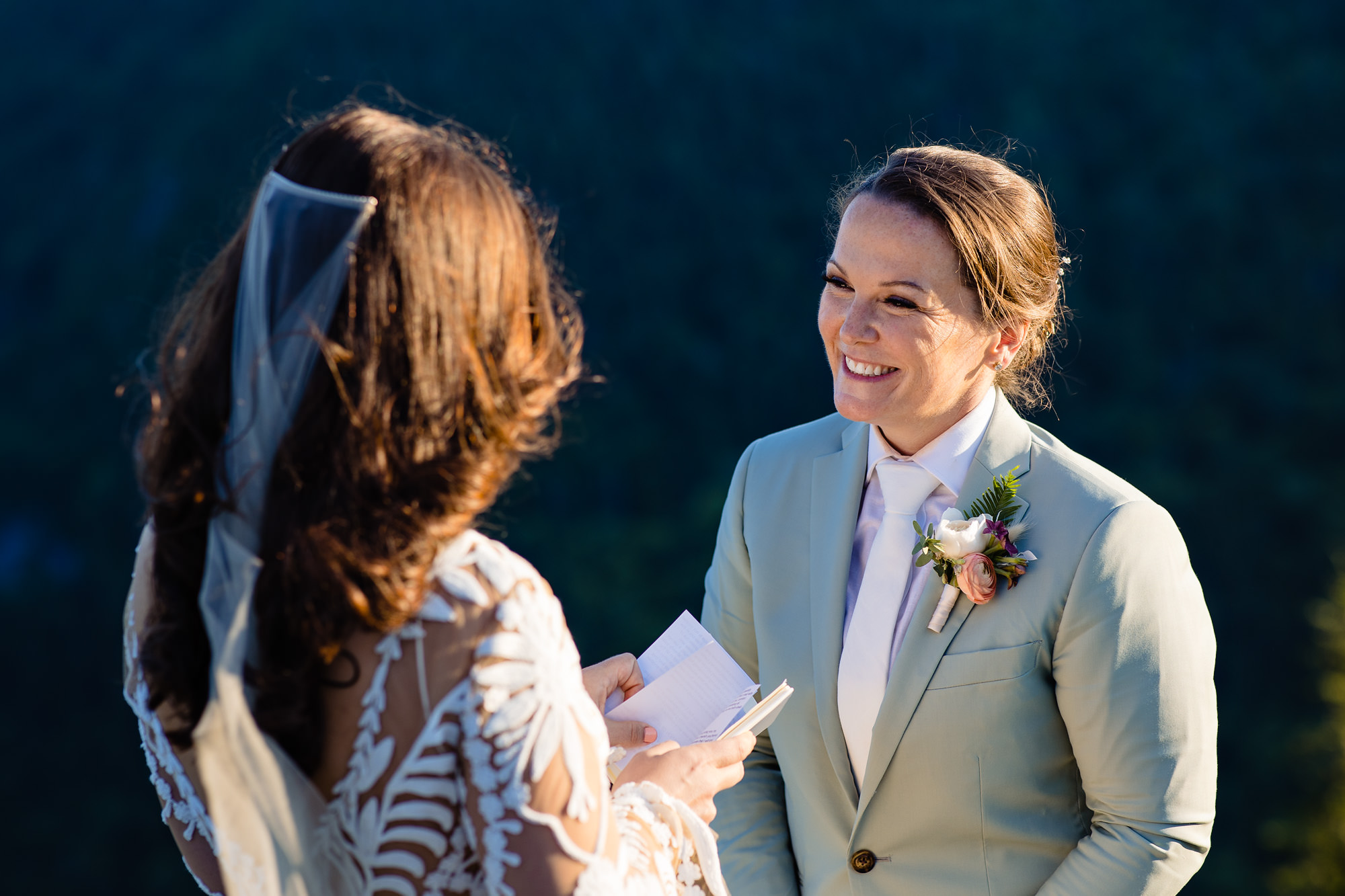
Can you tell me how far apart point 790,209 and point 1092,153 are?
6.71ft

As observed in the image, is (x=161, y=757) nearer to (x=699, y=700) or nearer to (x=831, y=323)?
(x=699, y=700)

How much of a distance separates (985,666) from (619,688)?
708 millimetres

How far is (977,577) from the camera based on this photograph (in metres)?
2.17

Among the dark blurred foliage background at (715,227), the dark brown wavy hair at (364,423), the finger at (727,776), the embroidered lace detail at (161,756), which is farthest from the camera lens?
the dark blurred foliage background at (715,227)

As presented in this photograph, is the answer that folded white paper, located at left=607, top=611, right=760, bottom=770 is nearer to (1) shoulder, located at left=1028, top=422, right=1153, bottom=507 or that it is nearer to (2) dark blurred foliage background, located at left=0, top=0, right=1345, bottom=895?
(1) shoulder, located at left=1028, top=422, right=1153, bottom=507

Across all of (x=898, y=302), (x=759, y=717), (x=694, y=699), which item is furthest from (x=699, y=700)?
(x=898, y=302)

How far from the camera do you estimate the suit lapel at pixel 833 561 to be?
2.36m

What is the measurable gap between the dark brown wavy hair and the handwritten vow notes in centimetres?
70

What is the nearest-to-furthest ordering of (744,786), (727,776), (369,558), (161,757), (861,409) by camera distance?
(369,558) → (161,757) → (727,776) → (861,409) → (744,786)

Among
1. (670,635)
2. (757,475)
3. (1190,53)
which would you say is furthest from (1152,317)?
(670,635)

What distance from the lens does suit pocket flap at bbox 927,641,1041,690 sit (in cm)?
218

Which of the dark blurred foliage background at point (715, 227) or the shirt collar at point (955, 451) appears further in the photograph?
the dark blurred foliage background at point (715, 227)

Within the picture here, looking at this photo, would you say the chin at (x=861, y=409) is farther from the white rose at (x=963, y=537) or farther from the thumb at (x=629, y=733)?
the thumb at (x=629, y=733)

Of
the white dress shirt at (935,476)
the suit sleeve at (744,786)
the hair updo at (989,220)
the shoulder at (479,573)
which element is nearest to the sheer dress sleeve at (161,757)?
the shoulder at (479,573)
